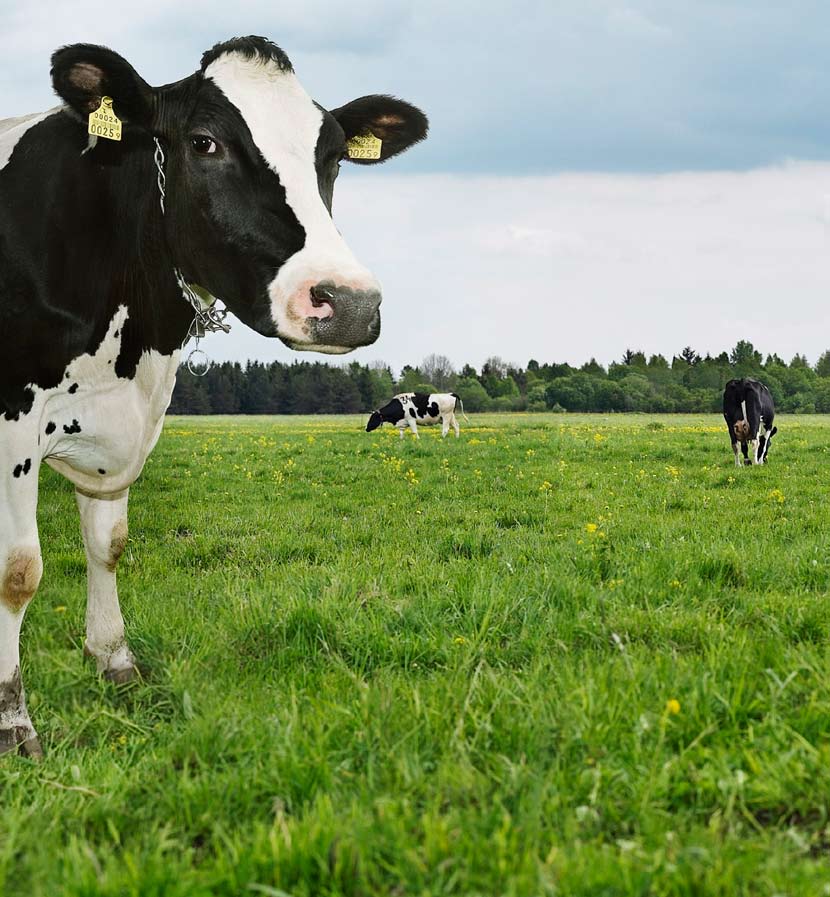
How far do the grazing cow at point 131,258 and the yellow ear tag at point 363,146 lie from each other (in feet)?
2.79

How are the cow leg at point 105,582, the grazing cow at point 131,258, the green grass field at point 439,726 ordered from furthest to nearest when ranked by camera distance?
1. the cow leg at point 105,582
2. the grazing cow at point 131,258
3. the green grass field at point 439,726

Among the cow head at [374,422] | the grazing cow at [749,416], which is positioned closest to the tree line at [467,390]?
the cow head at [374,422]

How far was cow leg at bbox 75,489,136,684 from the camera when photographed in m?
5.07

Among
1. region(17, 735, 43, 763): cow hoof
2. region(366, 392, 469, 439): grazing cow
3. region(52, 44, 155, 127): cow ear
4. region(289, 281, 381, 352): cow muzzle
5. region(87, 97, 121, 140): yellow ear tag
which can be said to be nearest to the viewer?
region(289, 281, 381, 352): cow muzzle

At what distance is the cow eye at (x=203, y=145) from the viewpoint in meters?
4.34

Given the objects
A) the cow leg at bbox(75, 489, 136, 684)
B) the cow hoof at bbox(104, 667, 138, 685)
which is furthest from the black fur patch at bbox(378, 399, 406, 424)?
the cow hoof at bbox(104, 667, 138, 685)

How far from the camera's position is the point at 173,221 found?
459cm

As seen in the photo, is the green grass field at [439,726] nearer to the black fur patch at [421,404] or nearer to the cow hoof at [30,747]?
the cow hoof at [30,747]

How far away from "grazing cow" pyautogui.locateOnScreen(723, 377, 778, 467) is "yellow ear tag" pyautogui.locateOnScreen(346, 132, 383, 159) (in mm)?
12940

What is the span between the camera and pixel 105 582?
17.3ft

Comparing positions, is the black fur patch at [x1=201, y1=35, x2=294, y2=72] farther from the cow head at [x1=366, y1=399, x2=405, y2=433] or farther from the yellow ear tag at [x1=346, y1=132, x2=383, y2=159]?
the cow head at [x1=366, y1=399, x2=405, y2=433]

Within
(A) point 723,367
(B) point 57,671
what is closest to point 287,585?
(B) point 57,671

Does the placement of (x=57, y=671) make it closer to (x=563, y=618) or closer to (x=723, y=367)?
(x=563, y=618)

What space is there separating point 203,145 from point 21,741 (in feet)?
9.90
